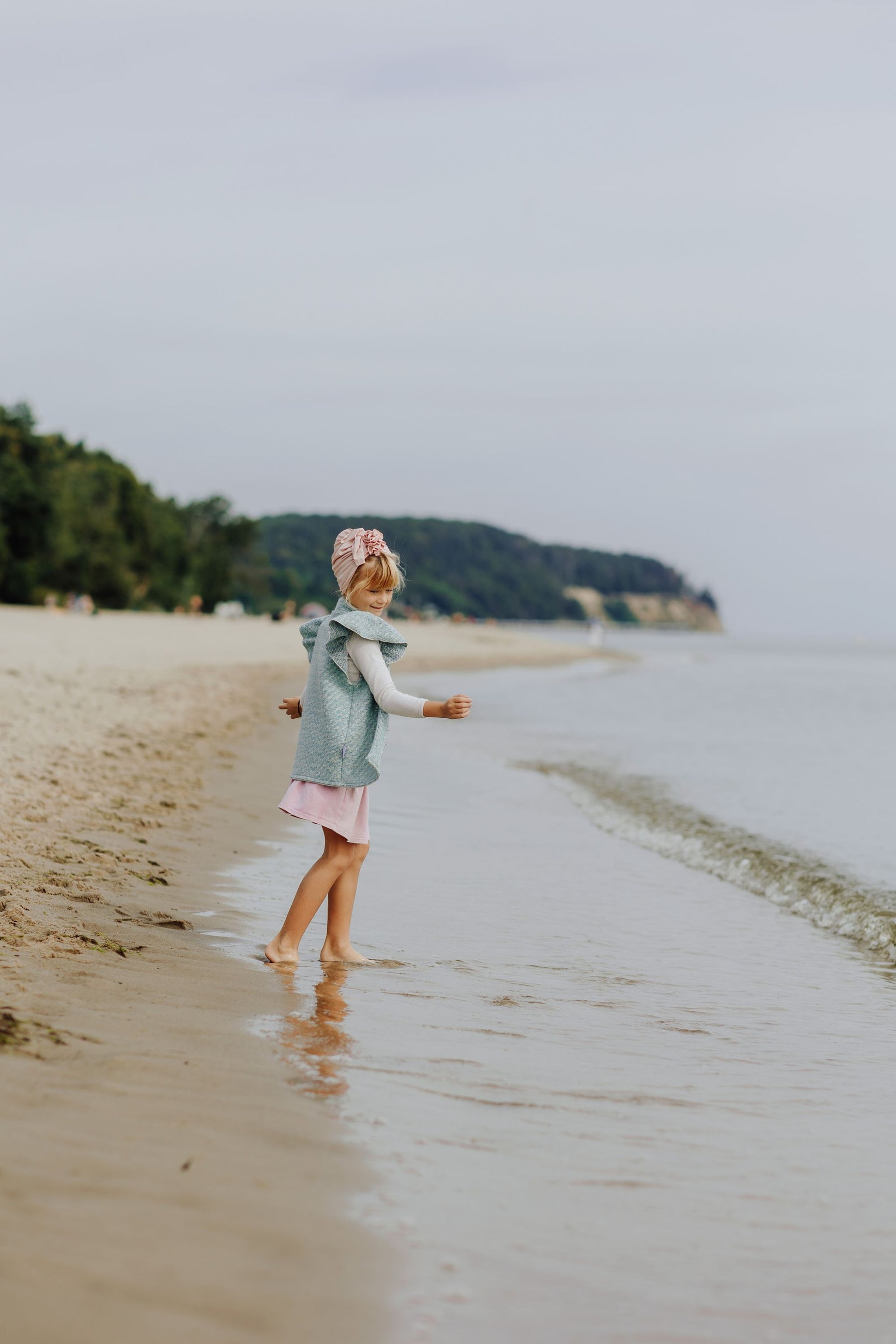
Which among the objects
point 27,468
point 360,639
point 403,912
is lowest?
point 403,912

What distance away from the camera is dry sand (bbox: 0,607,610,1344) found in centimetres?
204

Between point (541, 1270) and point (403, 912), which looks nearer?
point (541, 1270)

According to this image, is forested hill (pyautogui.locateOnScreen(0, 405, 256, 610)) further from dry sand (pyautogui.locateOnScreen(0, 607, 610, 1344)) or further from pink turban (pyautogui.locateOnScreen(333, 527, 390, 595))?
pink turban (pyautogui.locateOnScreen(333, 527, 390, 595))

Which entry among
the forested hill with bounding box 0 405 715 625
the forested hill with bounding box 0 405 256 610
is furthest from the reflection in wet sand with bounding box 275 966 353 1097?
the forested hill with bounding box 0 405 256 610

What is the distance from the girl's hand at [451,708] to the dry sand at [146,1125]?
3.63 feet

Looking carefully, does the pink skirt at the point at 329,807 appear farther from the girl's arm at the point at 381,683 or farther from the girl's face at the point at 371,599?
the girl's face at the point at 371,599

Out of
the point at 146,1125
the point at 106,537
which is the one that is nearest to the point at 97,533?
the point at 106,537

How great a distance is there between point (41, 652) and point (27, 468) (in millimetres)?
37688

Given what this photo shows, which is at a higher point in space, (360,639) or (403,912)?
(360,639)

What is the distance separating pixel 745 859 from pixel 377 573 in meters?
4.51

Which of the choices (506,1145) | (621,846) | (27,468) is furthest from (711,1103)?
(27,468)

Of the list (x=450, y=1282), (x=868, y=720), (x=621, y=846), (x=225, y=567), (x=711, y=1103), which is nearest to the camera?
(x=450, y=1282)

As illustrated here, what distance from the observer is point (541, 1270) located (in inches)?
90.4

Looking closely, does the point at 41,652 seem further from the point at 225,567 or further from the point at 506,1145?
the point at 225,567
